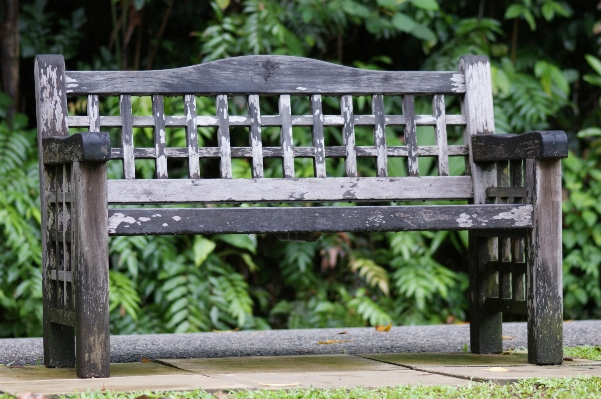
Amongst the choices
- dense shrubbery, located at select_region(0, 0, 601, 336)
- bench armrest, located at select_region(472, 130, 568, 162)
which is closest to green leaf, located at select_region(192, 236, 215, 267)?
dense shrubbery, located at select_region(0, 0, 601, 336)

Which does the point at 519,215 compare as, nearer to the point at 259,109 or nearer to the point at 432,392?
the point at 432,392

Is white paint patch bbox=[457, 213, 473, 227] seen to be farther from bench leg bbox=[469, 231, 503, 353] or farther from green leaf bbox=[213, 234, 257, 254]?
green leaf bbox=[213, 234, 257, 254]

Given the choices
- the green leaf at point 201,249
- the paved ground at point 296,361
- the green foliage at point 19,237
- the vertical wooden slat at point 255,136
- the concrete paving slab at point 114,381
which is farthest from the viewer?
the green leaf at point 201,249

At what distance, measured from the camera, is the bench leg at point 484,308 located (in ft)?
10.9

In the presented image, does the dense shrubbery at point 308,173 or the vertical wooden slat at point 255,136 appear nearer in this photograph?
the vertical wooden slat at point 255,136

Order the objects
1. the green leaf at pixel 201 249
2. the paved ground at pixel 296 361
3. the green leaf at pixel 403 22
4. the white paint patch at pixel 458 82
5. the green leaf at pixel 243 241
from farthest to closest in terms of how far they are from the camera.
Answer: the green leaf at pixel 403 22 → the green leaf at pixel 243 241 → the green leaf at pixel 201 249 → the white paint patch at pixel 458 82 → the paved ground at pixel 296 361

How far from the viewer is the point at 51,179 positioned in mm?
3045

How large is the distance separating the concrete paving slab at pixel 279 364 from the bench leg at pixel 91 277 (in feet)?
1.19

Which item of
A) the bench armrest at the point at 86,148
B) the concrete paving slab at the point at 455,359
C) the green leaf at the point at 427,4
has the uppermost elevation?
the green leaf at the point at 427,4

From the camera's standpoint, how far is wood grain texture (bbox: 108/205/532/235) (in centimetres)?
266

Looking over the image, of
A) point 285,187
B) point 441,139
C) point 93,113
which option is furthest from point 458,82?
point 93,113

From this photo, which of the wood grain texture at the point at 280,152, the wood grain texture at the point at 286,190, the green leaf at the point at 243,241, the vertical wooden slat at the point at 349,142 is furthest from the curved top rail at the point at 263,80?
the green leaf at the point at 243,241

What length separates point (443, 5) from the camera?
20.0ft

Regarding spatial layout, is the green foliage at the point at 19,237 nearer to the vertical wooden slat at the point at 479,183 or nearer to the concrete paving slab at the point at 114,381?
the concrete paving slab at the point at 114,381
